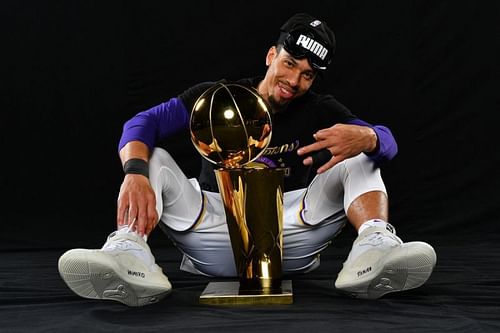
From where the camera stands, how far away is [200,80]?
9.99 feet

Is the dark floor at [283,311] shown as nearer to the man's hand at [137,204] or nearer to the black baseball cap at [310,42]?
the man's hand at [137,204]

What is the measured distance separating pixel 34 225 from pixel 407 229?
150 cm

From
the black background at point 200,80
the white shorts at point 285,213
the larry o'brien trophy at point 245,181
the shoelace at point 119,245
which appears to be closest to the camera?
the shoelace at point 119,245

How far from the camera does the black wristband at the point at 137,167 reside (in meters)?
1.77

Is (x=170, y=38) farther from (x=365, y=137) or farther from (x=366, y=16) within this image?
(x=365, y=137)

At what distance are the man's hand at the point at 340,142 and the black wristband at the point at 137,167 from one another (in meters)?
0.37

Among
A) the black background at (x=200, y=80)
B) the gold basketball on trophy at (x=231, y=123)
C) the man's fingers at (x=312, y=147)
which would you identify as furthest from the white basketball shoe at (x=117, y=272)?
the black background at (x=200, y=80)

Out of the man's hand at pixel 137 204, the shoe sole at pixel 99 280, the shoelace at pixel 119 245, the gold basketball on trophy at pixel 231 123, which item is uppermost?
the gold basketball on trophy at pixel 231 123

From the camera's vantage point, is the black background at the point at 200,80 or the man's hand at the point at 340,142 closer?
the man's hand at the point at 340,142

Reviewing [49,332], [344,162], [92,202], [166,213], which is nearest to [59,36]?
[92,202]

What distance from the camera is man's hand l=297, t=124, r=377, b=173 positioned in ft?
5.55

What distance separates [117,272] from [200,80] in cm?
161

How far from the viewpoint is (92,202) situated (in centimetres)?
314

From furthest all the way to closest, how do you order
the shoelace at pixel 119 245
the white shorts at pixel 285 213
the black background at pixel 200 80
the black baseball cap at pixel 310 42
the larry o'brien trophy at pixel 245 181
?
the black background at pixel 200 80 → the black baseball cap at pixel 310 42 → the white shorts at pixel 285 213 → the larry o'brien trophy at pixel 245 181 → the shoelace at pixel 119 245
